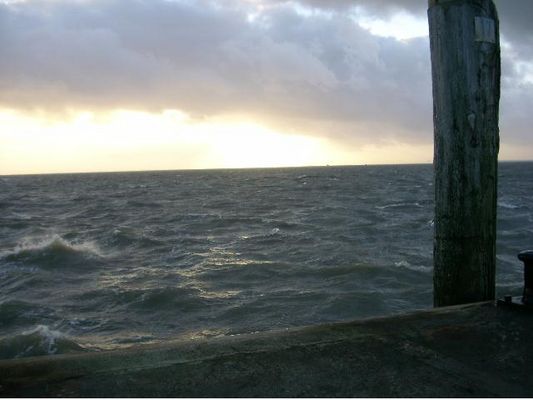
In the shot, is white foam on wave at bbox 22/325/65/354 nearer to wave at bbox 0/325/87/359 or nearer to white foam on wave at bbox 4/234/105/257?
wave at bbox 0/325/87/359

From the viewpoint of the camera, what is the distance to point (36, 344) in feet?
21.9

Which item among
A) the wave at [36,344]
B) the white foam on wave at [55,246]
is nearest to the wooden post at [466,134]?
the wave at [36,344]

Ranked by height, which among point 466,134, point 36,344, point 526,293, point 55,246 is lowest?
point 36,344

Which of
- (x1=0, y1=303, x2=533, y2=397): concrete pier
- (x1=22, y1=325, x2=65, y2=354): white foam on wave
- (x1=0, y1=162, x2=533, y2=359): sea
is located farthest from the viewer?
(x1=0, y1=162, x2=533, y2=359): sea

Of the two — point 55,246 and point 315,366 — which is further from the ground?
point 315,366

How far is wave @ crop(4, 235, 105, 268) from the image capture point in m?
12.7

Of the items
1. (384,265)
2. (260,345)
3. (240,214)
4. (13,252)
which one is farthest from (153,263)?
(240,214)

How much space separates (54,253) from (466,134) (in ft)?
41.6

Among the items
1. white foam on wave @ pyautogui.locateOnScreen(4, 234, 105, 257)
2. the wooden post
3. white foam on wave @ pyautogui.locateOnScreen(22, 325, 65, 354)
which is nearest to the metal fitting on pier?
the wooden post

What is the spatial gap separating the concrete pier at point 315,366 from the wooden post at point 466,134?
0.57 metres

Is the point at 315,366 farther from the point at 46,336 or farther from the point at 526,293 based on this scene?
the point at 46,336

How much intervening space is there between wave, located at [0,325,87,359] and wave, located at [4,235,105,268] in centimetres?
557

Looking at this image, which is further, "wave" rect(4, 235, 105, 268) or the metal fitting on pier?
"wave" rect(4, 235, 105, 268)

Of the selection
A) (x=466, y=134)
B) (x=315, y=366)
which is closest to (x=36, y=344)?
(x=315, y=366)
